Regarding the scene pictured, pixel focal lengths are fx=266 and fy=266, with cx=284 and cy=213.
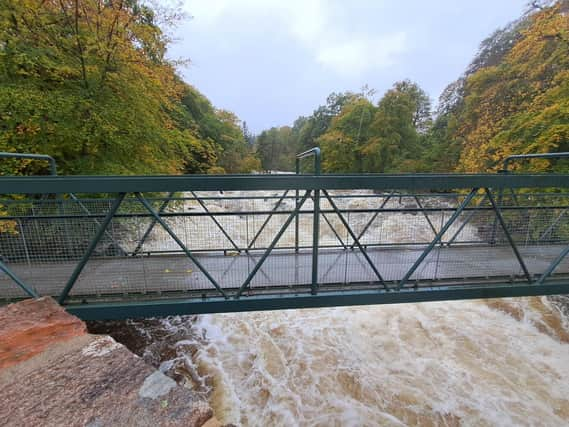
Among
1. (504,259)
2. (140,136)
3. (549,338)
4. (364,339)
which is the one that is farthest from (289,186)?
(549,338)

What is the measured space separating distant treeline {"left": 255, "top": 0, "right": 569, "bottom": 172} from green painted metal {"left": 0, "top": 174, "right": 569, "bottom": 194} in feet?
20.4

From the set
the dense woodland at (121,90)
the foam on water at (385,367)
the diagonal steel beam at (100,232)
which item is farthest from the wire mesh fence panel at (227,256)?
the foam on water at (385,367)

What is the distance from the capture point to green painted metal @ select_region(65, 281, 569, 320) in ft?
7.94

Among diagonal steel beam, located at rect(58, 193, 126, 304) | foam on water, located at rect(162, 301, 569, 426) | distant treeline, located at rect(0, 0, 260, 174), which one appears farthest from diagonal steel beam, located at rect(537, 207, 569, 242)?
distant treeline, located at rect(0, 0, 260, 174)

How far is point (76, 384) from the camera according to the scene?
1204 millimetres

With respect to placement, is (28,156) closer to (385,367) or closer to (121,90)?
(121,90)

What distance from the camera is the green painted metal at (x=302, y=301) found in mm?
2420

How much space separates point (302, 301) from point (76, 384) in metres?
1.81

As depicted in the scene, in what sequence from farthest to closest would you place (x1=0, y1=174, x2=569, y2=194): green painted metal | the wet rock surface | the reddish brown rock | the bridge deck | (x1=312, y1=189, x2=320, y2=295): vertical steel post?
the bridge deck < (x1=312, y1=189, x2=320, y2=295): vertical steel post < (x1=0, y1=174, x2=569, y2=194): green painted metal < the reddish brown rock < the wet rock surface

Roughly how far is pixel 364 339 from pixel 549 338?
10.6ft

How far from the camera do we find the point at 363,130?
2072 centimetres

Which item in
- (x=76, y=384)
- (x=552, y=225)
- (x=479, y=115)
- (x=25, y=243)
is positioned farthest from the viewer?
(x=479, y=115)

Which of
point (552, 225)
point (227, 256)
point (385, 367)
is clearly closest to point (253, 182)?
point (227, 256)

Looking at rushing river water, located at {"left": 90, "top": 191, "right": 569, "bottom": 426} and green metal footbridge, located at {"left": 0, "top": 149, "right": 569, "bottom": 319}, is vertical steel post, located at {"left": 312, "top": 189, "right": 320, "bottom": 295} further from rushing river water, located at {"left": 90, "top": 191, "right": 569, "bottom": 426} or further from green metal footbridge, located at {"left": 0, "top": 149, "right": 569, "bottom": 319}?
rushing river water, located at {"left": 90, "top": 191, "right": 569, "bottom": 426}
